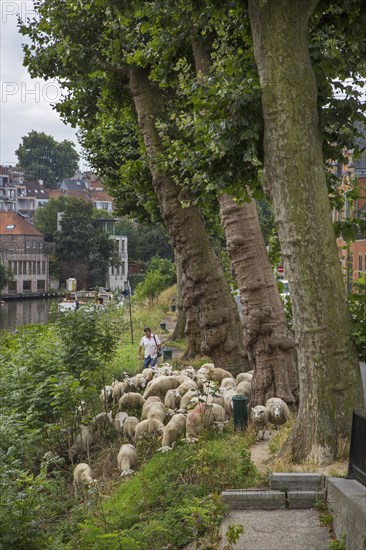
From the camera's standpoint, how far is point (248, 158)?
1231cm

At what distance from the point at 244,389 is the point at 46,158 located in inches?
7098

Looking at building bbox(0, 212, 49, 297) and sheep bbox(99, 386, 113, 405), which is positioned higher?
building bbox(0, 212, 49, 297)

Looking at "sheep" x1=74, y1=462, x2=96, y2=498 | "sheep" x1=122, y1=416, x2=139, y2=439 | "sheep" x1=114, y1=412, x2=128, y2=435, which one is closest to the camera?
"sheep" x1=74, y1=462, x2=96, y2=498

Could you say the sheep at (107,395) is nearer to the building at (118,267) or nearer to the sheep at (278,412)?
the sheep at (278,412)

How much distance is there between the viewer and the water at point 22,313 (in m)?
76.2

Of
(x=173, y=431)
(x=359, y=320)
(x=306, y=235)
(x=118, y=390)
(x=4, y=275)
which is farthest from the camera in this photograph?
(x=4, y=275)

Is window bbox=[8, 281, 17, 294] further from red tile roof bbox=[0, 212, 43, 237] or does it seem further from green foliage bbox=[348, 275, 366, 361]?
green foliage bbox=[348, 275, 366, 361]

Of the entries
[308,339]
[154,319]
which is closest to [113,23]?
[308,339]

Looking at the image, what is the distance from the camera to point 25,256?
5167 inches

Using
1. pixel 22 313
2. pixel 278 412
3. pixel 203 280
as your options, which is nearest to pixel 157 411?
pixel 278 412

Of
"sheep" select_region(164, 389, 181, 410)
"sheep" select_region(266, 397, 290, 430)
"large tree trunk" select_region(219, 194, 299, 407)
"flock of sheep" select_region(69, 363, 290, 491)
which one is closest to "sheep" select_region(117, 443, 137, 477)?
"flock of sheep" select_region(69, 363, 290, 491)

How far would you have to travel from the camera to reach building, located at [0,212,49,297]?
131500mm

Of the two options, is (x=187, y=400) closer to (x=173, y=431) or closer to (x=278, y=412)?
(x=173, y=431)

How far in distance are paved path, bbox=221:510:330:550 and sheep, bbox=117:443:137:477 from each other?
4.18m
